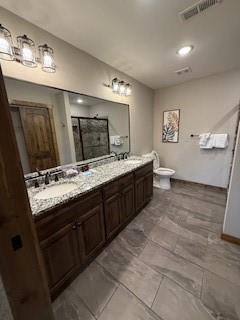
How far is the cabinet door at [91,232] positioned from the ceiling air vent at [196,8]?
6.85 ft

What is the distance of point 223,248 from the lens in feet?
5.62

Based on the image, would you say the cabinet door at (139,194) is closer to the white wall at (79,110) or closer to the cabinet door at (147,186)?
the cabinet door at (147,186)

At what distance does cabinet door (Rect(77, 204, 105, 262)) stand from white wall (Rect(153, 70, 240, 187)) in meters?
2.70

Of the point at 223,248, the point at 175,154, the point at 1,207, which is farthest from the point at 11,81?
the point at 175,154

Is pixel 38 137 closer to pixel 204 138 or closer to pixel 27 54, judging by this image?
pixel 27 54

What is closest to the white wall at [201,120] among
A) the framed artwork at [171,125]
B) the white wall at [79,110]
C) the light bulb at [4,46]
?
the framed artwork at [171,125]

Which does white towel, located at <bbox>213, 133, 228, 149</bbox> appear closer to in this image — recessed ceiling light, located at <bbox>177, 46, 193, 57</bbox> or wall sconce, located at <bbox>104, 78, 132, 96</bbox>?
recessed ceiling light, located at <bbox>177, 46, 193, 57</bbox>

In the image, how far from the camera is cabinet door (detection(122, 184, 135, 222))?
198 cm

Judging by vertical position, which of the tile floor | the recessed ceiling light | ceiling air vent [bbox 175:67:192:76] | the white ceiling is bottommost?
the tile floor

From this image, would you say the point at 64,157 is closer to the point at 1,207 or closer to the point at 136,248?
the point at 1,207

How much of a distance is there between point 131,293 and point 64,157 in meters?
1.60

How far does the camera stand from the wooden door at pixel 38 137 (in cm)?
152

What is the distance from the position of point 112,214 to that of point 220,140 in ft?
8.67

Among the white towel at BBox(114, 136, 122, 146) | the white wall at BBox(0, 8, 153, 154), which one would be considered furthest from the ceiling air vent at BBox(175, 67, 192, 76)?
the white towel at BBox(114, 136, 122, 146)
